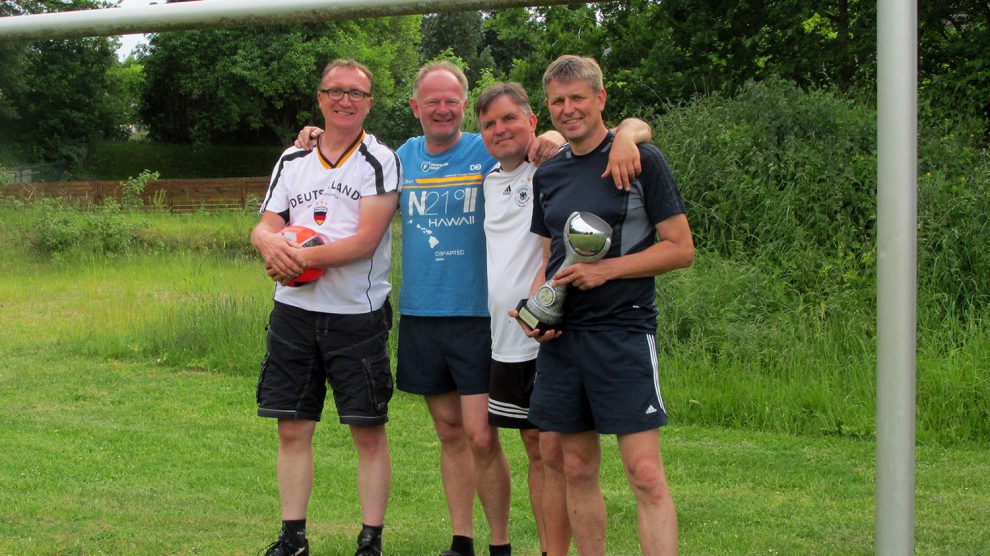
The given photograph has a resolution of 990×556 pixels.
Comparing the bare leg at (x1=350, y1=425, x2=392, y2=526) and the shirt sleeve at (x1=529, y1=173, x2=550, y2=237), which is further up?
the shirt sleeve at (x1=529, y1=173, x2=550, y2=237)

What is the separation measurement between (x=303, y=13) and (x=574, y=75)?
0.90 meters

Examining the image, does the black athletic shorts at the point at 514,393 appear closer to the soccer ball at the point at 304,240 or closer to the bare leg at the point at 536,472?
the bare leg at the point at 536,472

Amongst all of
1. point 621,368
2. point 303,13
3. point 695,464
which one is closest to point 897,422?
point 621,368

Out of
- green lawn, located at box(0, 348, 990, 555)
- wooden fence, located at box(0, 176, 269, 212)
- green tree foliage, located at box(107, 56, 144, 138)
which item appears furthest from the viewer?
green tree foliage, located at box(107, 56, 144, 138)

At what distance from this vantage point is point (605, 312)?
3.66 metres

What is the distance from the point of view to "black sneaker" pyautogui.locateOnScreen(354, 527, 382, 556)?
454 centimetres

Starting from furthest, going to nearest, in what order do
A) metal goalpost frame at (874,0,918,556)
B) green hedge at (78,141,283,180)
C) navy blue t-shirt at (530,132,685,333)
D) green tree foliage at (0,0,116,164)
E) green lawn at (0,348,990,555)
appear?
1. green hedge at (78,141,283,180)
2. green tree foliage at (0,0,116,164)
3. green lawn at (0,348,990,555)
4. navy blue t-shirt at (530,132,685,333)
5. metal goalpost frame at (874,0,918,556)

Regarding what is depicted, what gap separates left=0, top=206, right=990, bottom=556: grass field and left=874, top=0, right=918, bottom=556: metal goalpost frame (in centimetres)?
228

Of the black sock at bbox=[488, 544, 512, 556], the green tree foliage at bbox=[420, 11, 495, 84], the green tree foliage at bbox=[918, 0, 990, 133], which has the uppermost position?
the green tree foliage at bbox=[420, 11, 495, 84]

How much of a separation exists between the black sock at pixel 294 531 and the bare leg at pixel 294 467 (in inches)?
0.8

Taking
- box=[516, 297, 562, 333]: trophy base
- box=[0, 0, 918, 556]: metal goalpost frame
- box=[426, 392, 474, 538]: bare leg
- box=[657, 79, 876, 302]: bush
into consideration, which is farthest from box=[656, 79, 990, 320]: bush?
box=[0, 0, 918, 556]: metal goalpost frame

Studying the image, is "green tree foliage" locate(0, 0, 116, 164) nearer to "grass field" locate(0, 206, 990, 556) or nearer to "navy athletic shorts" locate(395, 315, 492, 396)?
"grass field" locate(0, 206, 990, 556)

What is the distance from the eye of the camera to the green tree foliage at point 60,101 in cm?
4059

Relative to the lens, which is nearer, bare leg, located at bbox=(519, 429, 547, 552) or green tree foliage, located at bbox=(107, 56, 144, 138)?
bare leg, located at bbox=(519, 429, 547, 552)
